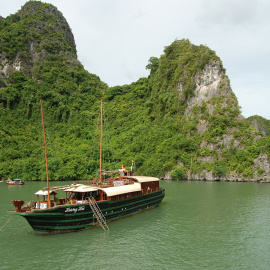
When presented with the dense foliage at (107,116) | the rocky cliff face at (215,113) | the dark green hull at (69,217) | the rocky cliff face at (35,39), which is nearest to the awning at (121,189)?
the dark green hull at (69,217)

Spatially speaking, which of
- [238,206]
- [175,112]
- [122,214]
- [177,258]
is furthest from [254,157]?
[177,258]

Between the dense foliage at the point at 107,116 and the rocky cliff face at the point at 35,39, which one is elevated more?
the rocky cliff face at the point at 35,39

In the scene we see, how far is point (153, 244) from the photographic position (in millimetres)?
19391

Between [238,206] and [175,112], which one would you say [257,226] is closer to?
[238,206]

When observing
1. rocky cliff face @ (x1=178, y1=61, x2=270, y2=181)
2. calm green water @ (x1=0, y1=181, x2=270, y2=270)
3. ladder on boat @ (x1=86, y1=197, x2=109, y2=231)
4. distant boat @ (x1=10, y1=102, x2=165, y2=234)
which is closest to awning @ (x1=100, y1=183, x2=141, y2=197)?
distant boat @ (x1=10, y1=102, x2=165, y2=234)

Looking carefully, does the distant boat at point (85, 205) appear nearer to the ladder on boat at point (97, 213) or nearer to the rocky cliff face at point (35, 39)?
the ladder on boat at point (97, 213)

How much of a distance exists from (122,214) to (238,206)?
1463 cm

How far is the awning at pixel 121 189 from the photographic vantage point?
23172 millimetres

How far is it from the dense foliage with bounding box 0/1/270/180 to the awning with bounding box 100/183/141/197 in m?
23.5

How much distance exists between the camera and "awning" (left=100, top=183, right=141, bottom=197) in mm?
23172

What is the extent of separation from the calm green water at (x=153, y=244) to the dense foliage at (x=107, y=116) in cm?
2783

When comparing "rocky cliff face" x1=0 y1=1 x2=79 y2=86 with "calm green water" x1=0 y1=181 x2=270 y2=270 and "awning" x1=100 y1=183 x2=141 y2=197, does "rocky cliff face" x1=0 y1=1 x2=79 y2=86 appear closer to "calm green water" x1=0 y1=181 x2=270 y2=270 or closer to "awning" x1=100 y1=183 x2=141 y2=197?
"awning" x1=100 y1=183 x2=141 y2=197

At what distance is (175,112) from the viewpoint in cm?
8300

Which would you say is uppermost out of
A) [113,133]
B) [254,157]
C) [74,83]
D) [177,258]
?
[74,83]
